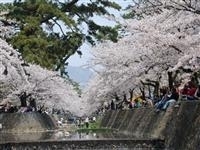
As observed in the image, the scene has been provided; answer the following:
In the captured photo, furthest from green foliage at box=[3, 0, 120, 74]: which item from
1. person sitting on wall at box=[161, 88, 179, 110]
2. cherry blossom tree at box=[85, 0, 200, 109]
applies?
person sitting on wall at box=[161, 88, 179, 110]

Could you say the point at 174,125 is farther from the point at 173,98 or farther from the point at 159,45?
the point at 159,45

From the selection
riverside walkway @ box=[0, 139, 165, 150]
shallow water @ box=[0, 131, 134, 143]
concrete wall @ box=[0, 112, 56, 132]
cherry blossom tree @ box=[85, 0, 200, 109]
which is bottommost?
concrete wall @ box=[0, 112, 56, 132]

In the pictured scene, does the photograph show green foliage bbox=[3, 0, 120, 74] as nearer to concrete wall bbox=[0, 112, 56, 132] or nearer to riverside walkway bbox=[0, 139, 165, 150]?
concrete wall bbox=[0, 112, 56, 132]

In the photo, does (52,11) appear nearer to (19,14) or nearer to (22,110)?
(19,14)

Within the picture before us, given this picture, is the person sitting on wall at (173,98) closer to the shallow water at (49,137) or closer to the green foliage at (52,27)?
the shallow water at (49,137)

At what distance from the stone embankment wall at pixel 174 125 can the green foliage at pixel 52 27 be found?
7651 mm

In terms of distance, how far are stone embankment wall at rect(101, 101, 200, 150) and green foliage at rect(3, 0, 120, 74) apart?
7.65 meters

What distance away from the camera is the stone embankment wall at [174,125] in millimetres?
15328

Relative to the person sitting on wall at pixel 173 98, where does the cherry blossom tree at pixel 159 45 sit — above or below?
above

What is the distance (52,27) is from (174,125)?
18949mm

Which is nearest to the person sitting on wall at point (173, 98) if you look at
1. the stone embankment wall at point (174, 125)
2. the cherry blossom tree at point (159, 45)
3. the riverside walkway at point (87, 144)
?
the stone embankment wall at point (174, 125)

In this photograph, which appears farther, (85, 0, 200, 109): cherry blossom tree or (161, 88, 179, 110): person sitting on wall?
(161, 88, 179, 110): person sitting on wall

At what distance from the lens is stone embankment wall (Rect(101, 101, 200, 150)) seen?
50.3ft

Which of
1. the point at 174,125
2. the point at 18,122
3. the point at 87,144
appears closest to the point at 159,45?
the point at 87,144
